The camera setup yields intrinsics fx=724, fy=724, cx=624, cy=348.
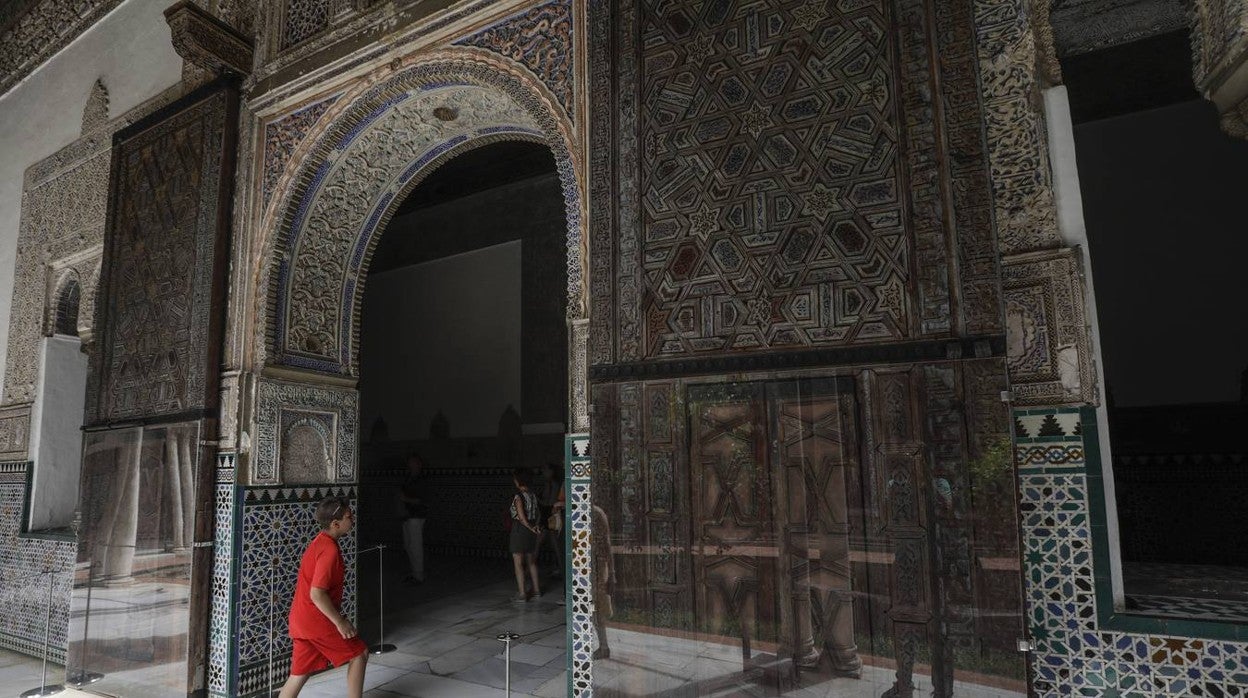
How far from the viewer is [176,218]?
4.05m

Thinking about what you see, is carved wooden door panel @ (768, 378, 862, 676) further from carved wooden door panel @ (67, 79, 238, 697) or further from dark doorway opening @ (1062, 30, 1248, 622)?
dark doorway opening @ (1062, 30, 1248, 622)

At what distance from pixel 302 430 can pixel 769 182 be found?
9.43ft

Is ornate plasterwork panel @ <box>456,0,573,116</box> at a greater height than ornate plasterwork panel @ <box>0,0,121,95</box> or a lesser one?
lesser

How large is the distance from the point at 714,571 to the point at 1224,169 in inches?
193

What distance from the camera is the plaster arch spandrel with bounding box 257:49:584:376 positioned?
11.1 ft

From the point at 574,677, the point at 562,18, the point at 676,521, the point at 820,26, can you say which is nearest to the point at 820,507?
the point at 676,521

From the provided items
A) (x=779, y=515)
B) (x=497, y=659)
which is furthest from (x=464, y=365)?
Result: (x=779, y=515)

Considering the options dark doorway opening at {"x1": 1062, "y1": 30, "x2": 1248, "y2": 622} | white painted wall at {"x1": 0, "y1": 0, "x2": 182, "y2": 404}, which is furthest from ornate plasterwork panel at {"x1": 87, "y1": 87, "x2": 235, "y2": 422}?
dark doorway opening at {"x1": 1062, "y1": 30, "x2": 1248, "y2": 622}

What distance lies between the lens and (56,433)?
5035 millimetres

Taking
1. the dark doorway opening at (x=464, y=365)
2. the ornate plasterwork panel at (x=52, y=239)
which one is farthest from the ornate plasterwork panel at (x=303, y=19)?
Answer: the dark doorway opening at (x=464, y=365)

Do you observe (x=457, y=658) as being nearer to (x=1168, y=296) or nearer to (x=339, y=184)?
(x=339, y=184)

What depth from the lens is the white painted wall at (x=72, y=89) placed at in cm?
462

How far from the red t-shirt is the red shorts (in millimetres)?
27

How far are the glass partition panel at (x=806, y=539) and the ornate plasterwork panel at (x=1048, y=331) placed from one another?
0.18 meters
